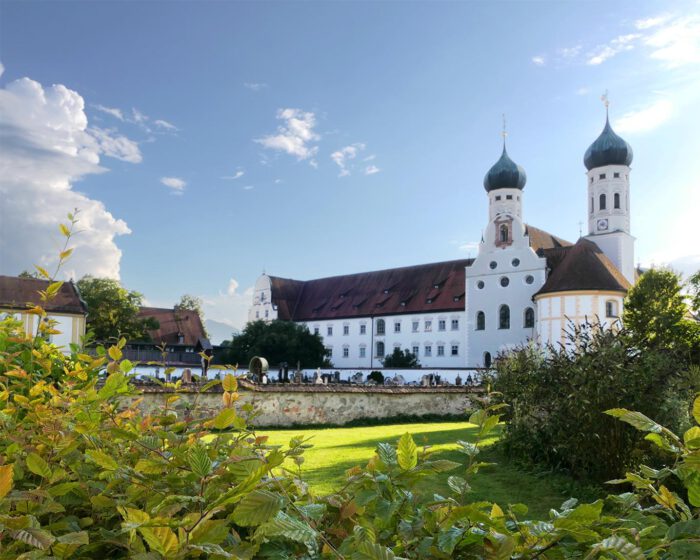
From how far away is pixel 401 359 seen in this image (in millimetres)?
58094

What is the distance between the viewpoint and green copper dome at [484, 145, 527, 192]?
58.0 meters

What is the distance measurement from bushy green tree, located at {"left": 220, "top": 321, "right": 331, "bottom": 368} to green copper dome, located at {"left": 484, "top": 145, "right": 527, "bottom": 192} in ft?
74.1

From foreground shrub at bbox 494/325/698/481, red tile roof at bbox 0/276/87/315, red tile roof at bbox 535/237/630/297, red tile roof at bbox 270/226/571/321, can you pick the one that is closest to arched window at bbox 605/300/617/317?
red tile roof at bbox 535/237/630/297

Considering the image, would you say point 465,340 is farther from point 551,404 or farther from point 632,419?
point 632,419

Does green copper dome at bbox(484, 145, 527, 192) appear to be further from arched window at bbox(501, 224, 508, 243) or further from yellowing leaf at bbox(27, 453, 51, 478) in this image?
yellowing leaf at bbox(27, 453, 51, 478)

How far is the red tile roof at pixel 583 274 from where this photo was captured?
46.4 metres

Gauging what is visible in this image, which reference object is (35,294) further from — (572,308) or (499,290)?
(572,308)

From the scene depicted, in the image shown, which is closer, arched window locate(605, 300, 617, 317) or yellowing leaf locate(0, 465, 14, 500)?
yellowing leaf locate(0, 465, 14, 500)

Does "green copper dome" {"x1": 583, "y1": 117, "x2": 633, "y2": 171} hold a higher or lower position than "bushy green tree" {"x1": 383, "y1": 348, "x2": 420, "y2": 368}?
higher

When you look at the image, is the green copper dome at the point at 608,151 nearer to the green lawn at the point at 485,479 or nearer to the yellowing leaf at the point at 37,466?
the green lawn at the point at 485,479

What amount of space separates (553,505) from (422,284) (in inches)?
2178

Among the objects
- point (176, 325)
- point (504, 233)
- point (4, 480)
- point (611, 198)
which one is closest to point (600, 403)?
point (4, 480)

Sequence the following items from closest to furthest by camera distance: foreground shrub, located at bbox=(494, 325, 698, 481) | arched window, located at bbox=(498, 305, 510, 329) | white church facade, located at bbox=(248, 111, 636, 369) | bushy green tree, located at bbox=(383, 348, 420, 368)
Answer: foreground shrub, located at bbox=(494, 325, 698, 481) → white church facade, located at bbox=(248, 111, 636, 369) → arched window, located at bbox=(498, 305, 510, 329) → bushy green tree, located at bbox=(383, 348, 420, 368)

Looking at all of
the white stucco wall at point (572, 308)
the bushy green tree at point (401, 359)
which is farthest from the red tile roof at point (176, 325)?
Answer: the white stucco wall at point (572, 308)
